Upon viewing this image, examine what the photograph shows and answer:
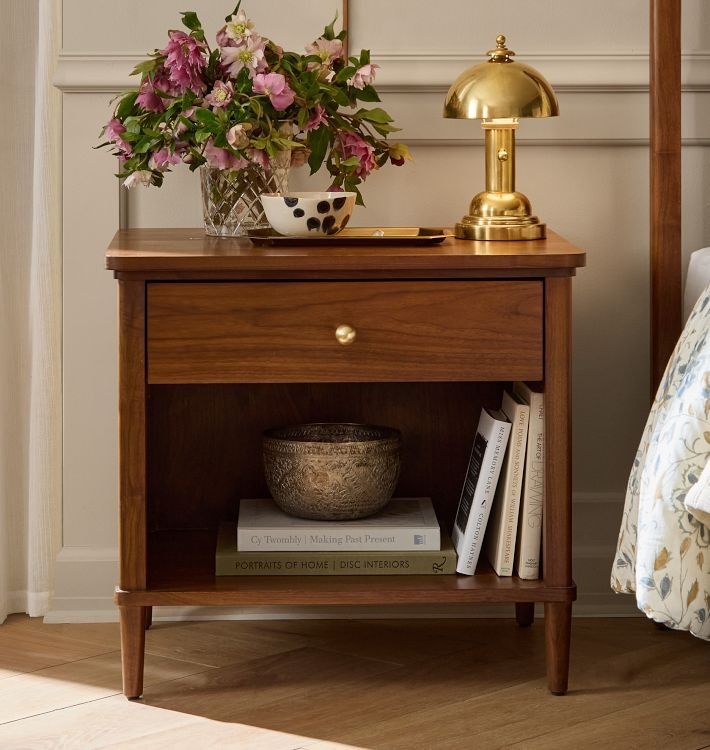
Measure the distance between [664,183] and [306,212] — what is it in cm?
54

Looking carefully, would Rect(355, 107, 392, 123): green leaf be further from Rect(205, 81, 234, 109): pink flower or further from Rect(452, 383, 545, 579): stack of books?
Rect(452, 383, 545, 579): stack of books

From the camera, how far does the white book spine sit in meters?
1.48

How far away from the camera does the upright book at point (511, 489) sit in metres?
1.42

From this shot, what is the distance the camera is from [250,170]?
1530 mm

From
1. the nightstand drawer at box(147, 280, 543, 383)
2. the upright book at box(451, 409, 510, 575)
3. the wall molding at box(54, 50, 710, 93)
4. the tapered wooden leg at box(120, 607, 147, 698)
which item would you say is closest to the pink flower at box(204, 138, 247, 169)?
the nightstand drawer at box(147, 280, 543, 383)

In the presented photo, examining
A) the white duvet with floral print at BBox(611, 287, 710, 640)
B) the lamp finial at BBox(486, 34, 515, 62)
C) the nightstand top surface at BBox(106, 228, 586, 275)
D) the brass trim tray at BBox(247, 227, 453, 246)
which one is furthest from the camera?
the lamp finial at BBox(486, 34, 515, 62)

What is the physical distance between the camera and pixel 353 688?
4.79 feet

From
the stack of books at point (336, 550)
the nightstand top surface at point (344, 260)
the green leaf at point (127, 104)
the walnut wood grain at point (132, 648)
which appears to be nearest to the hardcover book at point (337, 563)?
the stack of books at point (336, 550)

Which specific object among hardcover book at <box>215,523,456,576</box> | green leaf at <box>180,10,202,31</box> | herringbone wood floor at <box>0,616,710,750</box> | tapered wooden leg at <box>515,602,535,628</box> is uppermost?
green leaf at <box>180,10,202,31</box>

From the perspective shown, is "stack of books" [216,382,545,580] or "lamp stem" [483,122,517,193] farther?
"lamp stem" [483,122,517,193]

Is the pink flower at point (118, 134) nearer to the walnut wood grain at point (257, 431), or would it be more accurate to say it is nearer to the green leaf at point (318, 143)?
the green leaf at point (318, 143)

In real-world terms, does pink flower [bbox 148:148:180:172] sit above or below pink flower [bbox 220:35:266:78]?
below

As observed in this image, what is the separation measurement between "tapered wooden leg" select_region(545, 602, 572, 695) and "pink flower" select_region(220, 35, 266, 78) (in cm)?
76

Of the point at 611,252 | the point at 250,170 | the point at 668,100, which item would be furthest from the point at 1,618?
the point at 668,100
